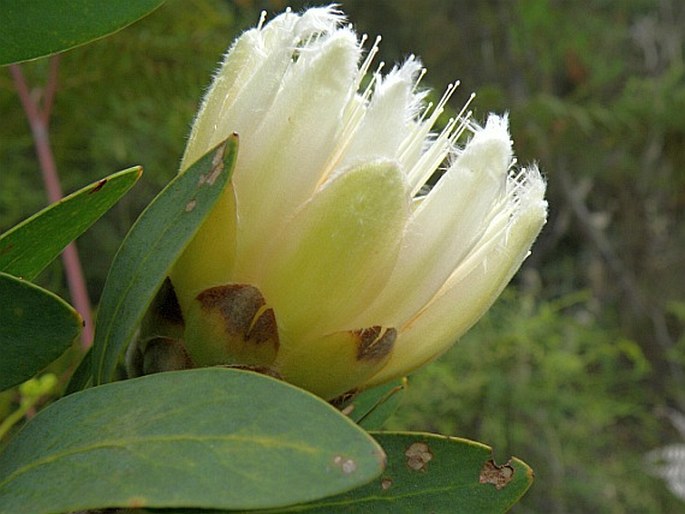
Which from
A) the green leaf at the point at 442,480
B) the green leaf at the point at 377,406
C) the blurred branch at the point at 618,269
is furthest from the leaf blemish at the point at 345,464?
the blurred branch at the point at 618,269

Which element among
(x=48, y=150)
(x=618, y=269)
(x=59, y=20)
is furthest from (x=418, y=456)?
(x=618, y=269)

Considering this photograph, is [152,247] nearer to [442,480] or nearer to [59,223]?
[59,223]

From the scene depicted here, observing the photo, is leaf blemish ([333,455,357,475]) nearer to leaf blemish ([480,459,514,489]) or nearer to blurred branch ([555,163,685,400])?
leaf blemish ([480,459,514,489])

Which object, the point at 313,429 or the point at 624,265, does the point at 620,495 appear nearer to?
the point at 624,265

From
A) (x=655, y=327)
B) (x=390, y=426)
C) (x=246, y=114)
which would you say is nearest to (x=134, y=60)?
(x=390, y=426)

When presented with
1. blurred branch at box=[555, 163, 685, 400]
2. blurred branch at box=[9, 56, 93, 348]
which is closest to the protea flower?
blurred branch at box=[9, 56, 93, 348]
